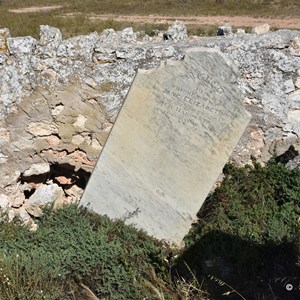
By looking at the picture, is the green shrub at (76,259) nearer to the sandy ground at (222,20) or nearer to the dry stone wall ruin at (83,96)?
the dry stone wall ruin at (83,96)

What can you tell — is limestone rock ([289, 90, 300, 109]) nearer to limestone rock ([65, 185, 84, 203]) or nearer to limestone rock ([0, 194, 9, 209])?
limestone rock ([65, 185, 84, 203])

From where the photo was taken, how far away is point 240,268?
15.1 feet

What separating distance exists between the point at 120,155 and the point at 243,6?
21421mm

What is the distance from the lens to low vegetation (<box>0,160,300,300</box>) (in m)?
4.23

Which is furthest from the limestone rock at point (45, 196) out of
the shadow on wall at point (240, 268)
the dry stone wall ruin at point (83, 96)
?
the shadow on wall at point (240, 268)

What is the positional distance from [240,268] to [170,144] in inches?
54.9

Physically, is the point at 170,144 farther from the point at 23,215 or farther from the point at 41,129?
the point at 23,215

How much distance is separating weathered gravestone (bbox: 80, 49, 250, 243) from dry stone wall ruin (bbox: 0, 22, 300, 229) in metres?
0.87

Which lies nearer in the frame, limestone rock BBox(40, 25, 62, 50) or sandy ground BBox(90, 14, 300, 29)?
limestone rock BBox(40, 25, 62, 50)

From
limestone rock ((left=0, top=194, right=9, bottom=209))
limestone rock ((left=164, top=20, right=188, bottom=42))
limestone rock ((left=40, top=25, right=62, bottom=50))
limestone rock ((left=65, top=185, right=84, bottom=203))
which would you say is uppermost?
limestone rock ((left=40, top=25, right=62, bottom=50))

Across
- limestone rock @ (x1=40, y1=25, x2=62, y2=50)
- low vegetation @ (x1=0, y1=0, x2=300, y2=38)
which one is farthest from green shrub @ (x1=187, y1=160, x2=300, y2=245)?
low vegetation @ (x1=0, y1=0, x2=300, y2=38)

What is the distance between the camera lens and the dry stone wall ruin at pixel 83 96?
5.74 meters

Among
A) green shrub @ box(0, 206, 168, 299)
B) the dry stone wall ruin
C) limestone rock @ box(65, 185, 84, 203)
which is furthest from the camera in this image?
limestone rock @ box(65, 185, 84, 203)

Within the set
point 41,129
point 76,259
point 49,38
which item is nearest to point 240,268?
point 76,259
